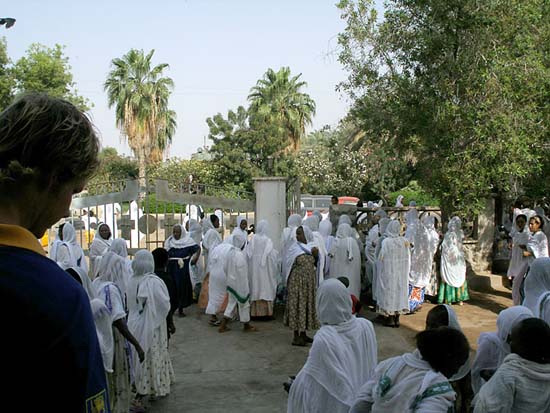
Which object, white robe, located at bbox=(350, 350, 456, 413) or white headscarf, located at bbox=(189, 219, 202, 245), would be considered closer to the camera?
white robe, located at bbox=(350, 350, 456, 413)

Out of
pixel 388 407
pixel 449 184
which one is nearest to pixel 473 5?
pixel 449 184

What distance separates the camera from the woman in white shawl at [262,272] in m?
9.99

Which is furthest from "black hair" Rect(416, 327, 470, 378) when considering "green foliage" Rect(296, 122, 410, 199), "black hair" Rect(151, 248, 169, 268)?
"green foliage" Rect(296, 122, 410, 199)

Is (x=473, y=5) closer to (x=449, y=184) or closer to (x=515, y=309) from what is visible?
(x=449, y=184)

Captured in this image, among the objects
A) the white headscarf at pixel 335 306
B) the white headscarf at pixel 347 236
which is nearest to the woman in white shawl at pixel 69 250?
the white headscarf at pixel 347 236

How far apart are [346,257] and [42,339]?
9.61 m

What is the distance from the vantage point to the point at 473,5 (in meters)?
8.68

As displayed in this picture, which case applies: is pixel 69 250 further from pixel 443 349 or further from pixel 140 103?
pixel 140 103

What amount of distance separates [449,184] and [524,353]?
6258mm

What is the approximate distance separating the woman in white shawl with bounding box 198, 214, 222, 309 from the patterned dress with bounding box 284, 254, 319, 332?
2058mm

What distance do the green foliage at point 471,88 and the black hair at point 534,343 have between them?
5.79 meters

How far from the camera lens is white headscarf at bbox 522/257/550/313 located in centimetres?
518

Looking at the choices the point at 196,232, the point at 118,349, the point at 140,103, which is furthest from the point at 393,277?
the point at 140,103

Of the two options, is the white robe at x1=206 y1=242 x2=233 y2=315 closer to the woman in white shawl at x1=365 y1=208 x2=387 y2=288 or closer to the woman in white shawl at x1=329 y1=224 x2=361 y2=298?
the woman in white shawl at x1=329 y1=224 x2=361 y2=298
